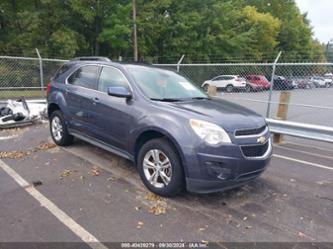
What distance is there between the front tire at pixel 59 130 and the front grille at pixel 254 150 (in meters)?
3.62

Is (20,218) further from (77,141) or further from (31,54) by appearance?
(31,54)

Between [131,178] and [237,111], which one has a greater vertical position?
[237,111]

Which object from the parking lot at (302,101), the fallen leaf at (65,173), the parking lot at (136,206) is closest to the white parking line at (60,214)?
the parking lot at (136,206)

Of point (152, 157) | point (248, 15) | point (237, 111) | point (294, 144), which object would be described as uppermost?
point (248, 15)

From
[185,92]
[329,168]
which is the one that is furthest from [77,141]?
[329,168]

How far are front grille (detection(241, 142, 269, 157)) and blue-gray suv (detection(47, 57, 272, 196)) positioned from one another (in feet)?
0.04

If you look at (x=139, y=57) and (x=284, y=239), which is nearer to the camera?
(x=284, y=239)

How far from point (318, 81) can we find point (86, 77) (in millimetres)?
8318

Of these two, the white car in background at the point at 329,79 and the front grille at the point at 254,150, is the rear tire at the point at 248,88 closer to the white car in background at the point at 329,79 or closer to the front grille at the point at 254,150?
the white car in background at the point at 329,79

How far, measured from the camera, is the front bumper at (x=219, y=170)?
3.55 m

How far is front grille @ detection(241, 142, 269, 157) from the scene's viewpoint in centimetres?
371

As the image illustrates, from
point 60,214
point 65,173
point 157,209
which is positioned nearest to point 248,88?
point 65,173

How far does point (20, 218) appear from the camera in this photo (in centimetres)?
344

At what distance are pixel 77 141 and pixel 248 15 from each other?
125ft
